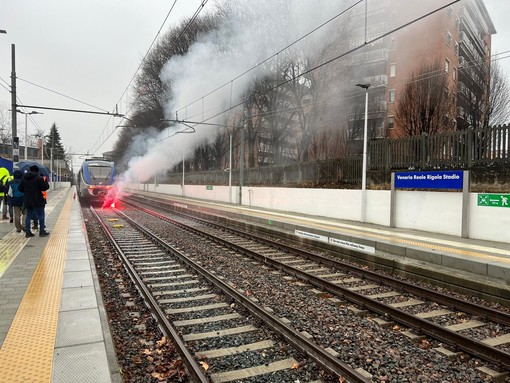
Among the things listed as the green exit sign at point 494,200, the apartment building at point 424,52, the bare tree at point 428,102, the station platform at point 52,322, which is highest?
the apartment building at point 424,52

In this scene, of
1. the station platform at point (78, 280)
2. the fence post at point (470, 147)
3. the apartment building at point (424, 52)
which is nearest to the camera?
the station platform at point (78, 280)

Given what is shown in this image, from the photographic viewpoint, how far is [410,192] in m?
11.4

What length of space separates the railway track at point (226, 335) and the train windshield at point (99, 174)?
59.2ft

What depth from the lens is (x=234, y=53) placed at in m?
24.2

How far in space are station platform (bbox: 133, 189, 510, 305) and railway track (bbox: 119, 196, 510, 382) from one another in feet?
2.86

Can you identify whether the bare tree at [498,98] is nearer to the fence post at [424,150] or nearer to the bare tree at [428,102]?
the bare tree at [428,102]

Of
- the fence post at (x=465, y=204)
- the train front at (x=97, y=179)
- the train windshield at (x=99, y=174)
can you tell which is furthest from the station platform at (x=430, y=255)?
the train windshield at (x=99, y=174)

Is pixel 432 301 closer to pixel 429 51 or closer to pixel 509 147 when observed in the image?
pixel 509 147

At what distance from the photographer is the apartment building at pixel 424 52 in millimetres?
16703

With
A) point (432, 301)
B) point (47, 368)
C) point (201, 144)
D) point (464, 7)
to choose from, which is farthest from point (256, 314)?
point (201, 144)

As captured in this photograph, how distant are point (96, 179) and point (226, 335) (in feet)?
70.7

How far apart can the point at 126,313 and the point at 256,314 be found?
175cm

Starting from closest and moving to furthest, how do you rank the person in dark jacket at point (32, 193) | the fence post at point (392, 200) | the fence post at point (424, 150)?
1. the person in dark jacket at point (32, 193)
2. the fence post at point (392, 200)
3. the fence post at point (424, 150)

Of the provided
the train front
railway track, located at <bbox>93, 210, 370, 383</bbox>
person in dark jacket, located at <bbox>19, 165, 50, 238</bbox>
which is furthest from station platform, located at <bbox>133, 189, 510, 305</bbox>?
the train front
